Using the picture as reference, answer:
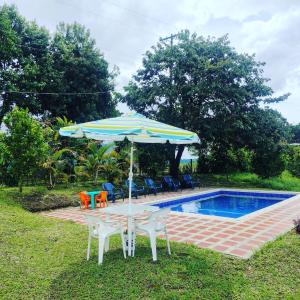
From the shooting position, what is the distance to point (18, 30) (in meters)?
23.4

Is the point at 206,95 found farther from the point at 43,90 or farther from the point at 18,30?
the point at 18,30

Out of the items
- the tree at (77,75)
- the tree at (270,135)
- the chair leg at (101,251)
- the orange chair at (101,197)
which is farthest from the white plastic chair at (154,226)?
the tree at (77,75)

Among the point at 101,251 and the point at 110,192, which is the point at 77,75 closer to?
the point at 110,192

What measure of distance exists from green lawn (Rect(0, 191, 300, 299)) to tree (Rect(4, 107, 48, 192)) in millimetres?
5161

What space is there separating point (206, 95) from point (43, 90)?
13.1 m

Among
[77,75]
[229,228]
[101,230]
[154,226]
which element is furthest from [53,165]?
[77,75]

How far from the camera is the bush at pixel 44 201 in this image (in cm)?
→ 1123

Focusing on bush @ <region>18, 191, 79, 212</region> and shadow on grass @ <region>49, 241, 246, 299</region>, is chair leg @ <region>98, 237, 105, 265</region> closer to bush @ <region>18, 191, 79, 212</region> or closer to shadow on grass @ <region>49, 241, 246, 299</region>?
shadow on grass @ <region>49, 241, 246, 299</region>

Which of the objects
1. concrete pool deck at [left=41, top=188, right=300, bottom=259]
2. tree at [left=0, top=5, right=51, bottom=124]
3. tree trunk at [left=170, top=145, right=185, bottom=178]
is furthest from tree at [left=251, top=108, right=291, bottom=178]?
tree at [left=0, top=5, right=51, bottom=124]

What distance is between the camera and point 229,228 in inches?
340

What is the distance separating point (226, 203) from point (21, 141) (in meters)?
10.4

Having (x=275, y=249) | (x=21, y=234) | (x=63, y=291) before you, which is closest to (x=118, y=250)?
(x=63, y=291)

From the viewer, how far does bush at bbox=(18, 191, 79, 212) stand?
11.2 m

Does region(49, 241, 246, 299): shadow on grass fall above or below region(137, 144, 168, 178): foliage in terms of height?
below
